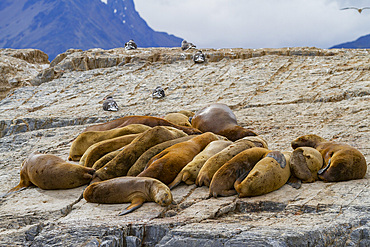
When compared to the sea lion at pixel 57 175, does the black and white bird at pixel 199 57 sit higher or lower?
higher

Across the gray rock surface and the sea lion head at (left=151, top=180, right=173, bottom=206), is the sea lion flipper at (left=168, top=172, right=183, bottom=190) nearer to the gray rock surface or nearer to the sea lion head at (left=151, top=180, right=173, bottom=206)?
the gray rock surface

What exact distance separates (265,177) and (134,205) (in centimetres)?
163

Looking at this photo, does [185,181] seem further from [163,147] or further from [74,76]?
[74,76]

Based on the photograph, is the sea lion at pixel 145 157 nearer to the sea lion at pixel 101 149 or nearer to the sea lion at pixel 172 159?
the sea lion at pixel 172 159

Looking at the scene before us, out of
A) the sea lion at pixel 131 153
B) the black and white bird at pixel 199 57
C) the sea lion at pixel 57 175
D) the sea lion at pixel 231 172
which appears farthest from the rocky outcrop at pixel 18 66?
the sea lion at pixel 231 172

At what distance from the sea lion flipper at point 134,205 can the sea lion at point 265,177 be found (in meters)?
1.19

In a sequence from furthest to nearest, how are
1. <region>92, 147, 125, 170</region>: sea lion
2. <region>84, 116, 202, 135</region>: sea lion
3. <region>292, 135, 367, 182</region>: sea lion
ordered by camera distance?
<region>84, 116, 202, 135</region>: sea lion
<region>92, 147, 125, 170</region>: sea lion
<region>292, 135, 367, 182</region>: sea lion

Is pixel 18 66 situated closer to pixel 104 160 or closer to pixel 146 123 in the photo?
pixel 146 123

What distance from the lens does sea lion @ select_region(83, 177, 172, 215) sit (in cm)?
450

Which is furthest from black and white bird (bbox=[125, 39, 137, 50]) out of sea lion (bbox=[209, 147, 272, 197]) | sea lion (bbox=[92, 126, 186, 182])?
sea lion (bbox=[209, 147, 272, 197])

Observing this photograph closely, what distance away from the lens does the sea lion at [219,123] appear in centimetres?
723

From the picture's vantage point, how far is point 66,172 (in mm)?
5520

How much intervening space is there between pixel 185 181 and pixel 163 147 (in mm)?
937

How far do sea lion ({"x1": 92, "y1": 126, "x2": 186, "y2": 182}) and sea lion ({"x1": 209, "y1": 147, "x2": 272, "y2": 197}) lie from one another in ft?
4.93
